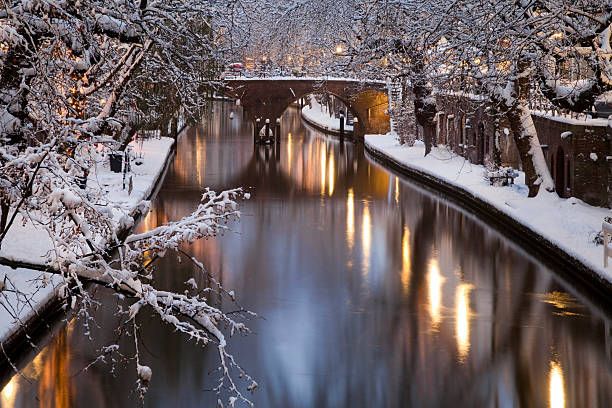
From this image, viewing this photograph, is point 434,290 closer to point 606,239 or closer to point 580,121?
point 606,239

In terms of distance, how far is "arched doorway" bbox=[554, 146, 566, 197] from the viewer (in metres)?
28.5

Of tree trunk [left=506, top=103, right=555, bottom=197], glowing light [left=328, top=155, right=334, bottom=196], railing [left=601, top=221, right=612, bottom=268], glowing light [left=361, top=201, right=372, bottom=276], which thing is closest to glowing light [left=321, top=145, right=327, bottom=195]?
glowing light [left=328, top=155, right=334, bottom=196]

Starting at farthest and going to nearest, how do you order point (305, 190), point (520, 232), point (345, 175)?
point (345, 175)
point (305, 190)
point (520, 232)

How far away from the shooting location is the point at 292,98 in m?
61.5

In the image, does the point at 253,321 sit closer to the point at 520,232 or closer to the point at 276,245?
the point at 276,245

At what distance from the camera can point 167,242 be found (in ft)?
27.3

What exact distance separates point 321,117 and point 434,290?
62.4 metres

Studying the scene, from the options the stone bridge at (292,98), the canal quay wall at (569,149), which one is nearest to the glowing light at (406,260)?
the canal quay wall at (569,149)

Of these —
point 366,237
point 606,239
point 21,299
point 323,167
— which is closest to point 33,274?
point 21,299

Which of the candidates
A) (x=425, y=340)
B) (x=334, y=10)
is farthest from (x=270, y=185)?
(x=425, y=340)

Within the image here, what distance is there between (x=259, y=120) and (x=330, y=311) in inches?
1733

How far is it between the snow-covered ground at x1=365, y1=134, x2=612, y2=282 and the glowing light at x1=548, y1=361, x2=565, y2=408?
3299 mm

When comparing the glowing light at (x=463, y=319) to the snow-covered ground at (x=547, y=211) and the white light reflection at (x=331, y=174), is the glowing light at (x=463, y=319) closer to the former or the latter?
the snow-covered ground at (x=547, y=211)

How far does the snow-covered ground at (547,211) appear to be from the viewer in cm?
1967
